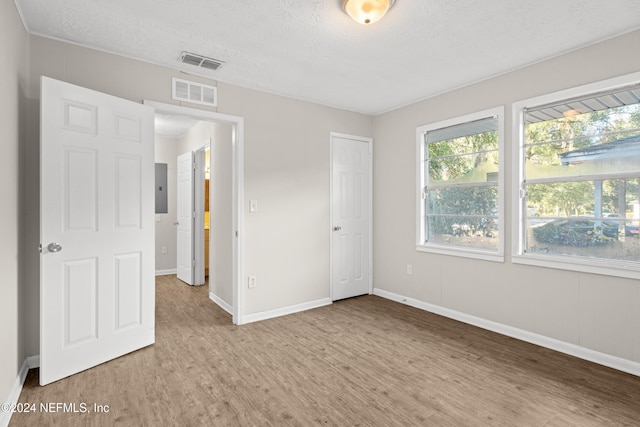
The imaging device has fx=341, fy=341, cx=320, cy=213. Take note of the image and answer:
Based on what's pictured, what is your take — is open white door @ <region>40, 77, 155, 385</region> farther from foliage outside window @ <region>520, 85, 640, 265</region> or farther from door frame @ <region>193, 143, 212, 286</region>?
foliage outside window @ <region>520, 85, 640, 265</region>

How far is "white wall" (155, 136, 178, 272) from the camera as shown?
6027 millimetres

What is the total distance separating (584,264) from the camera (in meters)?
2.74

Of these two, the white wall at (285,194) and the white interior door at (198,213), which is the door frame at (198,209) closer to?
the white interior door at (198,213)

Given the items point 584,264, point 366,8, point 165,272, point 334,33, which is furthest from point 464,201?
point 165,272

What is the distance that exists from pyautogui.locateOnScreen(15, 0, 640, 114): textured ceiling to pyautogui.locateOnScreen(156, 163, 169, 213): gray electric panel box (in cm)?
332

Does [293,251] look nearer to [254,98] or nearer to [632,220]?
[254,98]

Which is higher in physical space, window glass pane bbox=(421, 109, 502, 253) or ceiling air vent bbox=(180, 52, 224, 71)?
ceiling air vent bbox=(180, 52, 224, 71)

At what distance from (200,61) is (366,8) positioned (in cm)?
162

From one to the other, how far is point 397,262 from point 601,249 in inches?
83.0

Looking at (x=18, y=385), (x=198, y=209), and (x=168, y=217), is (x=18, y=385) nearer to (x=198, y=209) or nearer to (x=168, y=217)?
(x=198, y=209)

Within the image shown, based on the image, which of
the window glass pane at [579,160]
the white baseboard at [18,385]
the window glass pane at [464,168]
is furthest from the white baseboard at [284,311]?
the window glass pane at [579,160]

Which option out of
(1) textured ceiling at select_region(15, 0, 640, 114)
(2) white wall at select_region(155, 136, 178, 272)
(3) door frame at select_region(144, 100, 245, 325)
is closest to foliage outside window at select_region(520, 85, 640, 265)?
(1) textured ceiling at select_region(15, 0, 640, 114)

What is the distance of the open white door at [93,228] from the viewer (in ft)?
7.61

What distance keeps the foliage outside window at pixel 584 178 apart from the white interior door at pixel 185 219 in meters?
4.40
